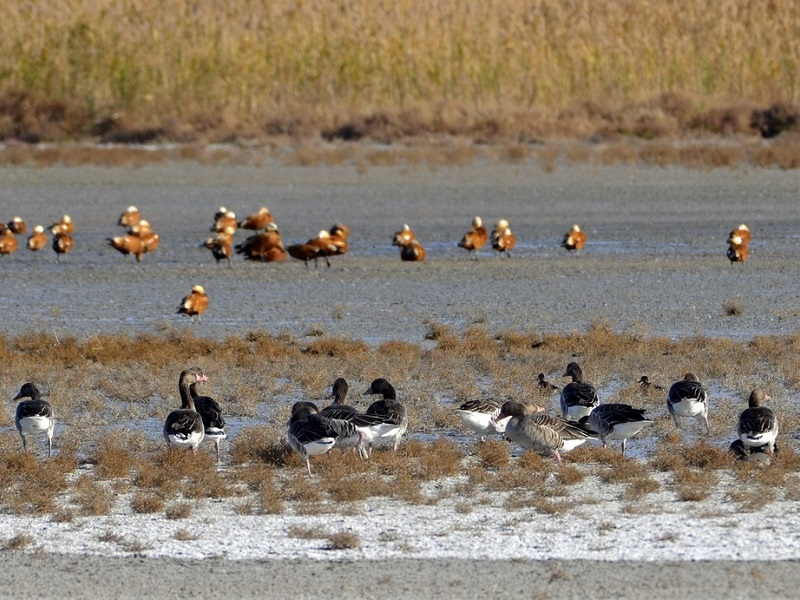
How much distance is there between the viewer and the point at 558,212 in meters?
28.2

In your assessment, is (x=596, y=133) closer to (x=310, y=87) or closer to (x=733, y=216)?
(x=310, y=87)

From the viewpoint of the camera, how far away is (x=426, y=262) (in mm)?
22094

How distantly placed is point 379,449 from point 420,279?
970 centimetres

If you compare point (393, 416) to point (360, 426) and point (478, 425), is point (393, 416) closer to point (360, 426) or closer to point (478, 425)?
point (360, 426)

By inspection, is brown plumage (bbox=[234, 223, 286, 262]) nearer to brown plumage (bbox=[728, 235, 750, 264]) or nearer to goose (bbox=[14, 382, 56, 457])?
brown plumage (bbox=[728, 235, 750, 264])

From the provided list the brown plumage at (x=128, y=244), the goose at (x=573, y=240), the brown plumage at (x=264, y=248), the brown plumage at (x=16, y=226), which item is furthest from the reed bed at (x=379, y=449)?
the brown plumage at (x=16, y=226)

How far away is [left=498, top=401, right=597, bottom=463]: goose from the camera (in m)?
10.0

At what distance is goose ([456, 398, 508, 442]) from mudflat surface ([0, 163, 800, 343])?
512 cm

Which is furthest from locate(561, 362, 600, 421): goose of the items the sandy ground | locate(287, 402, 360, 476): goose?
the sandy ground

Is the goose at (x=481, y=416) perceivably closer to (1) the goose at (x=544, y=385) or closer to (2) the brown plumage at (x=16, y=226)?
(1) the goose at (x=544, y=385)

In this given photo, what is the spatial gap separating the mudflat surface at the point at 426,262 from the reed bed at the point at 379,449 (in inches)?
50.9

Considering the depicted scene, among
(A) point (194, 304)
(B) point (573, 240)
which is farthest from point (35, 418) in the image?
(B) point (573, 240)

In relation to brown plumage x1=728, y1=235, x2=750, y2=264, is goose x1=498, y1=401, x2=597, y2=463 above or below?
below

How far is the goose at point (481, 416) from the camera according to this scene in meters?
10.6
